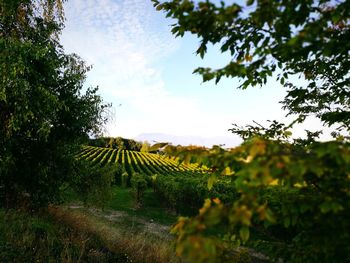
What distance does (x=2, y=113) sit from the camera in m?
9.46

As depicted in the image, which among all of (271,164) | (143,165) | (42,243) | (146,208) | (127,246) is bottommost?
(146,208)

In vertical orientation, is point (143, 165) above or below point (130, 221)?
above

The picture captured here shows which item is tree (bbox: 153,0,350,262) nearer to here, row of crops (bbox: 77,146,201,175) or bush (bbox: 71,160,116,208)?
bush (bbox: 71,160,116,208)

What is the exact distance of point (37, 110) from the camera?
914 centimetres

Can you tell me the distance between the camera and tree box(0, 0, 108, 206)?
28.5ft

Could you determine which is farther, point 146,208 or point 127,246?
point 146,208

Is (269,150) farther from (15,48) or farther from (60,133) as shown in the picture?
(60,133)

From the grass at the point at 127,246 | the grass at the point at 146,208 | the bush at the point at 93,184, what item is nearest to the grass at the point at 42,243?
the grass at the point at 127,246

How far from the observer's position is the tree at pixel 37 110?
28.5 ft

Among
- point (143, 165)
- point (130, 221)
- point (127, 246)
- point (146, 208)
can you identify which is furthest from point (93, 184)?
point (143, 165)

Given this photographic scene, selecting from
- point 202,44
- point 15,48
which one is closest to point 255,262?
point 15,48

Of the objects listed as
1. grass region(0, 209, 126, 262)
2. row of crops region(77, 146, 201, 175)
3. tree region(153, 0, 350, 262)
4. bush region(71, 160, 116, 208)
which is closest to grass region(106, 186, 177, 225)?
row of crops region(77, 146, 201, 175)

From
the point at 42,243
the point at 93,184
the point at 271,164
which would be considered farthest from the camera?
the point at 93,184

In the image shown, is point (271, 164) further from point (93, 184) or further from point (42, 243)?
point (93, 184)
